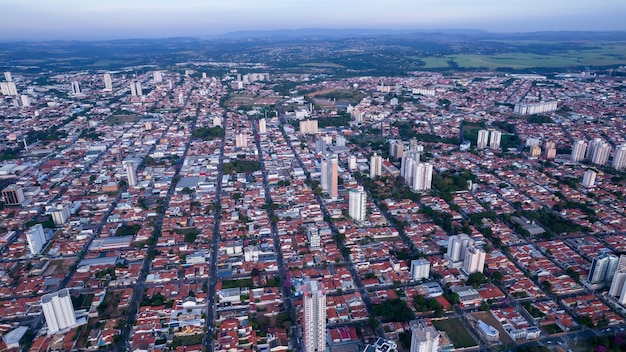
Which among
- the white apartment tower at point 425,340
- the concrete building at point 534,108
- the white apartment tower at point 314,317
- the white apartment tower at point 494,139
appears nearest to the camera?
the white apartment tower at point 425,340

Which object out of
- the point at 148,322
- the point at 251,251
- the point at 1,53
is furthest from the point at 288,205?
the point at 1,53

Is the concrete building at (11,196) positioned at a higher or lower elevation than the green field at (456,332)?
higher

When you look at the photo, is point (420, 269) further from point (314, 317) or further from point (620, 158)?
point (620, 158)

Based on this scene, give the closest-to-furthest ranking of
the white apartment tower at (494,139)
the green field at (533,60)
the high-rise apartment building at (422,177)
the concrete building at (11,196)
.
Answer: the concrete building at (11,196), the high-rise apartment building at (422,177), the white apartment tower at (494,139), the green field at (533,60)

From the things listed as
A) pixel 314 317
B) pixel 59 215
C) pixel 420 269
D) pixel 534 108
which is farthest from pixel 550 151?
pixel 59 215

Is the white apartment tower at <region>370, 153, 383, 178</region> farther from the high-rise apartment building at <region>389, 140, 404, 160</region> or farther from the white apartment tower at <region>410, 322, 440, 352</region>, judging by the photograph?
the white apartment tower at <region>410, 322, 440, 352</region>

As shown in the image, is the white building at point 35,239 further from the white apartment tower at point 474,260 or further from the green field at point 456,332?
the white apartment tower at point 474,260

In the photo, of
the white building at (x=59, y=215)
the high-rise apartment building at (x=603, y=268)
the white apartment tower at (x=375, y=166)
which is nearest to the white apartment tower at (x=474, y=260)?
the high-rise apartment building at (x=603, y=268)
